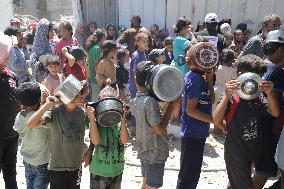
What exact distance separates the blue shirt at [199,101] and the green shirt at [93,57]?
10.4 ft

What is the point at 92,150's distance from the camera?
141 inches

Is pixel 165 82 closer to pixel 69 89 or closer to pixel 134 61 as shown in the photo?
pixel 69 89

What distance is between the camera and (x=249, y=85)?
3.05 meters

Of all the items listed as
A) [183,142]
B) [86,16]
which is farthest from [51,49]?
[86,16]

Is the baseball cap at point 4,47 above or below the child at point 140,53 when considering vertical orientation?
above

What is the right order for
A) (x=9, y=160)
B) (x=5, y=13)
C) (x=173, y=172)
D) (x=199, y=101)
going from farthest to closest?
(x=5, y=13) < (x=173, y=172) < (x=9, y=160) < (x=199, y=101)

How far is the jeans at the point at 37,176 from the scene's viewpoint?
3.64 metres

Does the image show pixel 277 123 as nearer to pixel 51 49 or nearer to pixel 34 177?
pixel 34 177

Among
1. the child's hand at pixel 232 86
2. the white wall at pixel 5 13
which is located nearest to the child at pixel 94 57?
the child's hand at pixel 232 86

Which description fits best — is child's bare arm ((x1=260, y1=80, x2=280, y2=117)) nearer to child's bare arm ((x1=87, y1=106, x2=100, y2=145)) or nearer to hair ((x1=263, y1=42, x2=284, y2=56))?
hair ((x1=263, y1=42, x2=284, y2=56))

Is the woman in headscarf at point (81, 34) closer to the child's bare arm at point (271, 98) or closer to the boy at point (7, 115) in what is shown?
the boy at point (7, 115)

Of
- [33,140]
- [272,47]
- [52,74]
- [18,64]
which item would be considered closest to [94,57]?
[18,64]

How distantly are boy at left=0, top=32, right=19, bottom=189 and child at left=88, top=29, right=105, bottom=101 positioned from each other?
102 inches

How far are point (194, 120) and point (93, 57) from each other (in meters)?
3.35
